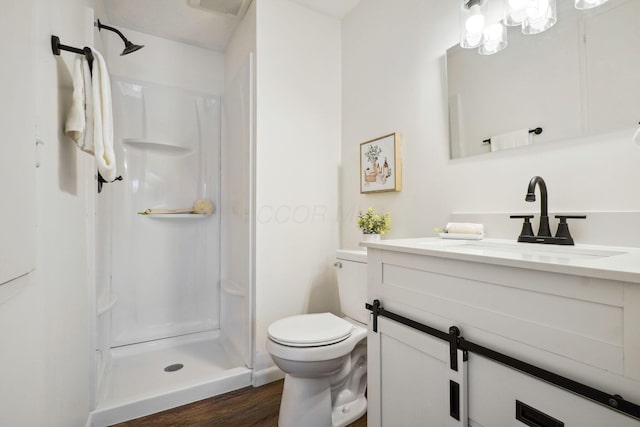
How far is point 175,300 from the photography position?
2473 mm

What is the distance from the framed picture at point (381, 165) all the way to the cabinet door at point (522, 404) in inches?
43.3

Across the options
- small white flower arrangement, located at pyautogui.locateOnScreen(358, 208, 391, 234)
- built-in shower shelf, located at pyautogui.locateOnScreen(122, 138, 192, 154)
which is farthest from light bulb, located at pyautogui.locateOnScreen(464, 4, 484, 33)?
built-in shower shelf, located at pyautogui.locateOnScreen(122, 138, 192, 154)

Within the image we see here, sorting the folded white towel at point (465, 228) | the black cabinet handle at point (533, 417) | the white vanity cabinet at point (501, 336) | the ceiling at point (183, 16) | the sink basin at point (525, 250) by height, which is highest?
the ceiling at point (183, 16)

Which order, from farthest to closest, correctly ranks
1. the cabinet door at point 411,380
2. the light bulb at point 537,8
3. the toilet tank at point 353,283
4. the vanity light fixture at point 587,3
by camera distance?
1. the toilet tank at point 353,283
2. the light bulb at point 537,8
3. the vanity light fixture at point 587,3
4. the cabinet door at point 411,380

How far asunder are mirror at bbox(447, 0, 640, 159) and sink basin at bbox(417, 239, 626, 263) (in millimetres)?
403

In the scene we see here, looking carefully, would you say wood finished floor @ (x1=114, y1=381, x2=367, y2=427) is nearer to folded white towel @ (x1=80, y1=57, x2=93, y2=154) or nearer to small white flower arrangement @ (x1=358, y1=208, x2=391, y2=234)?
small white flower arrangement @ (x1=358, y1=208, x2=391, y2=234)

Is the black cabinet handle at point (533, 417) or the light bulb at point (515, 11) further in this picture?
the light bulb at point (515, 11)

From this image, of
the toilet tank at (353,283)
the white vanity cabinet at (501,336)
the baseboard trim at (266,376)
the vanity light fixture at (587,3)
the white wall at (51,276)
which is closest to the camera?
the white vanity cabinet at (501,336)

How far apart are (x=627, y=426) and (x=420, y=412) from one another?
1.70ft

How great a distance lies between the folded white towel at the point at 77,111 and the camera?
1.03m

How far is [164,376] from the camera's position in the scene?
1.92 metres

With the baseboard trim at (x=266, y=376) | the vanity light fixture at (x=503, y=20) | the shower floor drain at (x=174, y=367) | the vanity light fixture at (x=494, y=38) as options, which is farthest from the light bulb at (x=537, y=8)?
the shower floor drain at (x=174, y=367)

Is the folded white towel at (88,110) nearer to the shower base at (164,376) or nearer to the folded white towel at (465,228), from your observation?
the shower base at (164,376)

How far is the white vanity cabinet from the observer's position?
1.84 ft
